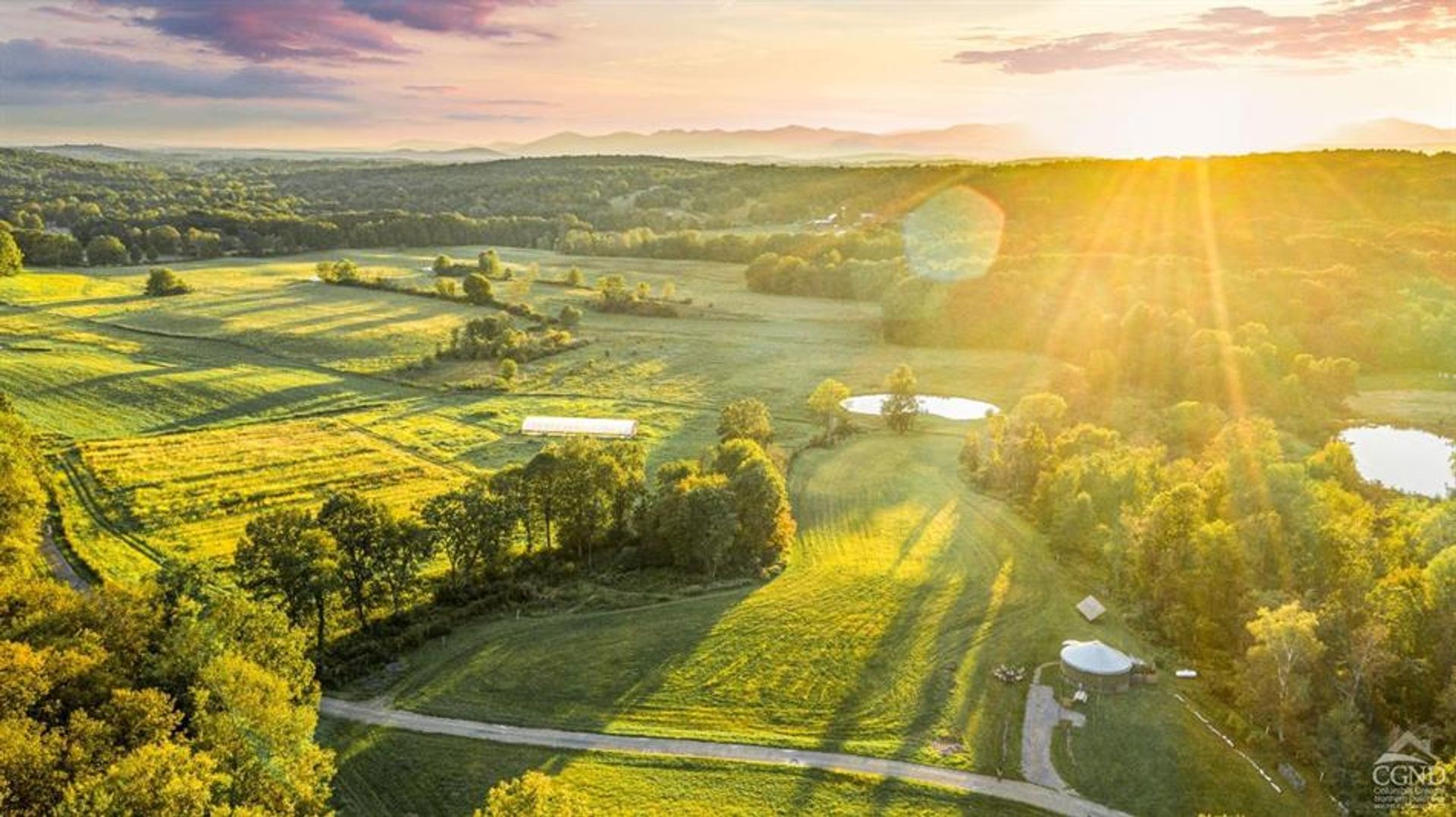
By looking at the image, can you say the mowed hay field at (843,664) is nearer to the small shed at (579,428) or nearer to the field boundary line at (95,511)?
Result: the field boundary line at (95,511)

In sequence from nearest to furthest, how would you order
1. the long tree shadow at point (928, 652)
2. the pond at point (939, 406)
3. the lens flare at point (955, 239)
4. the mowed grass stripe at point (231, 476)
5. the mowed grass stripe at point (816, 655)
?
the long tree shadow at point (928, 652) < the mowed grass stripe at point (816, 655) < the mowed grass stripe at point (231, 476) < the pond at point (939, 406) < the lens flare at point (955, 239)

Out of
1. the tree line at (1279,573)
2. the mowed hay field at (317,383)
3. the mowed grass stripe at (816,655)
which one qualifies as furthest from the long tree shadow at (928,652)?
the mowed hay field at (317,383)

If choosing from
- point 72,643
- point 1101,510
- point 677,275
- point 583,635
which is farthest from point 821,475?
point 677,275

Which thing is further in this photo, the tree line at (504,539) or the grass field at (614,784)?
the tree line at (504,539)

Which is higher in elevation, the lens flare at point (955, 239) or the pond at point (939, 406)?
the lens flare at point (955, 239)

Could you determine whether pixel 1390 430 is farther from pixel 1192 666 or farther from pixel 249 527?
pixel 249 527

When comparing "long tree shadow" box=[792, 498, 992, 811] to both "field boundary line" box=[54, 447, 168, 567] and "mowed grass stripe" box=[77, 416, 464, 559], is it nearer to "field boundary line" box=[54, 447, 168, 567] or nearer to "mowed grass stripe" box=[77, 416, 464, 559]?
"mowed grass stripe" box=[77, 416, 464, 559]

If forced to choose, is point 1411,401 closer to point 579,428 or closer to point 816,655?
point 816,655
